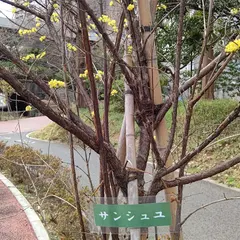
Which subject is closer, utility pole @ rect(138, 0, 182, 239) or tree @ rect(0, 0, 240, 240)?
tree @ rect(0, 0, 240, 240)

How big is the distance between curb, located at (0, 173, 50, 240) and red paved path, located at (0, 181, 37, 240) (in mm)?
50

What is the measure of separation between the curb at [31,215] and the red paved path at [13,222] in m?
0.05

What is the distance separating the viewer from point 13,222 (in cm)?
466

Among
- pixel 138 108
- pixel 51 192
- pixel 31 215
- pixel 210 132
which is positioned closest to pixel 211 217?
pixel 210 132

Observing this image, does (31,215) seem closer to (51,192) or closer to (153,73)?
(51,192)

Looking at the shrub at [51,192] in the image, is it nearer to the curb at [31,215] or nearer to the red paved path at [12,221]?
the curb at [31,215]

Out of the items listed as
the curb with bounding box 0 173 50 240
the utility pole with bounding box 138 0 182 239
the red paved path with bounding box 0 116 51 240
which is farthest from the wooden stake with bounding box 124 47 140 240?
the curb with bounding box 0 173 50 240

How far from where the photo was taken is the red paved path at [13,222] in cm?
420

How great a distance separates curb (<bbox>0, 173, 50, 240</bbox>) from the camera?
414cm

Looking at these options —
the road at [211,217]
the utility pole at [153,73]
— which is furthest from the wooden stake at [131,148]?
the road at [211,217]

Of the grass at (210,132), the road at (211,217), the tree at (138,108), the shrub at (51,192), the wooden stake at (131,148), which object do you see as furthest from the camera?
the grass at (210,132)

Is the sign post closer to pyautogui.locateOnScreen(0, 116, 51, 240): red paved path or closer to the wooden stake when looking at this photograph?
the wooden stake

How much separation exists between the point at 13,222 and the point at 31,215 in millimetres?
264

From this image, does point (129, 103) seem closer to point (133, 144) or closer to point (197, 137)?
point (133, 144)
